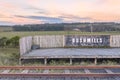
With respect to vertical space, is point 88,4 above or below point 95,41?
above

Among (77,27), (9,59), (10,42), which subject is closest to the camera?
(9,59)

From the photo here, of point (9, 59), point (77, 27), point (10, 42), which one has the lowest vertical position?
point (9, 59)

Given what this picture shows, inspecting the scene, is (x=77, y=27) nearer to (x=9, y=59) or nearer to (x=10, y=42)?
(x=10, y=42)

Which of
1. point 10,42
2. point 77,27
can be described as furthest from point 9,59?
point 77,27

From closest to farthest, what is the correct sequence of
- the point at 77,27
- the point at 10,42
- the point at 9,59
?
1. the point at 9,59
2. the point at 10,42
3. the point at 77,27

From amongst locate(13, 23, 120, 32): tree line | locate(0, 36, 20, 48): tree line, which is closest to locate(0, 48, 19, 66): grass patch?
locate(0, 36, 20, 48): tree line

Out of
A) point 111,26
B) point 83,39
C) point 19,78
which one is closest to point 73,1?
point 83,39

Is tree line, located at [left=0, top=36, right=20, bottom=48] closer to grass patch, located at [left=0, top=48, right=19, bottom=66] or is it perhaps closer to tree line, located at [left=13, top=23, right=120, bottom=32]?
grass patch, located at [left=0, top=48, right=19, bottom=66]

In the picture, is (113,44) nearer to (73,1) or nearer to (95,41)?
(95,41)

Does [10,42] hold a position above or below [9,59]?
above

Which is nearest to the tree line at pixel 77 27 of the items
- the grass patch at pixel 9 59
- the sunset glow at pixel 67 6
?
the sunset glow at pixel 67 6

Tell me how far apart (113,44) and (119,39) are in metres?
0.76

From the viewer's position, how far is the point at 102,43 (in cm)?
2105

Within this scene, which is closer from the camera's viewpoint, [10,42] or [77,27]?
[10,42]
